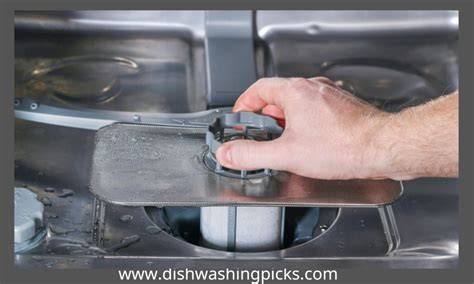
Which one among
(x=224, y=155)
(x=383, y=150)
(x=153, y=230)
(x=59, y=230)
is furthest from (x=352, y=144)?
(x=59, y=230)

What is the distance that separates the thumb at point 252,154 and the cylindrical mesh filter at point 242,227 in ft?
0.24

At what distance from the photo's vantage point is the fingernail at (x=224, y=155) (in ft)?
3.11

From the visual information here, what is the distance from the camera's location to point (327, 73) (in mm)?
1413

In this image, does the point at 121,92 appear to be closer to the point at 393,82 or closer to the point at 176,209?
the point at 176,209

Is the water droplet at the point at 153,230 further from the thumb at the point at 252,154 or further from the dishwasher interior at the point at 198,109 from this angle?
the thumb at the point at 252,154

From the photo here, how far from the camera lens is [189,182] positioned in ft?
3.18

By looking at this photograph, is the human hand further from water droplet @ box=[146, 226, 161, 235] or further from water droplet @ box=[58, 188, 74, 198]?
water droplet @ box=[58, 188, 74, 198]

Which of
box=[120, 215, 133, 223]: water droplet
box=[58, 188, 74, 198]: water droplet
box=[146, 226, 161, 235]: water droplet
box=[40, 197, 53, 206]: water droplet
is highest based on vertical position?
box=[58, 188, 74, 198]: water droplet

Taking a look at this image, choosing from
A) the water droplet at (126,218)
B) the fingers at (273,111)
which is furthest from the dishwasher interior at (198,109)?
the fingers at (273,111)

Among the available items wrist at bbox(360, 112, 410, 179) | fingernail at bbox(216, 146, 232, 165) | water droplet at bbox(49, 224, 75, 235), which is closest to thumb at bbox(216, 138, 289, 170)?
fingernail at bbox(216, 146, 232, 165)

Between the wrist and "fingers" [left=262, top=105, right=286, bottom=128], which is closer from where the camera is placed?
the wrist

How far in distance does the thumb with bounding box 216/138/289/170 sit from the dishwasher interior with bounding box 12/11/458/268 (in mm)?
47

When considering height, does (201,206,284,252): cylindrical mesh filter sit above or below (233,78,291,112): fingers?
below

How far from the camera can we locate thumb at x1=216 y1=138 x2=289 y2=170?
0.94 metres
